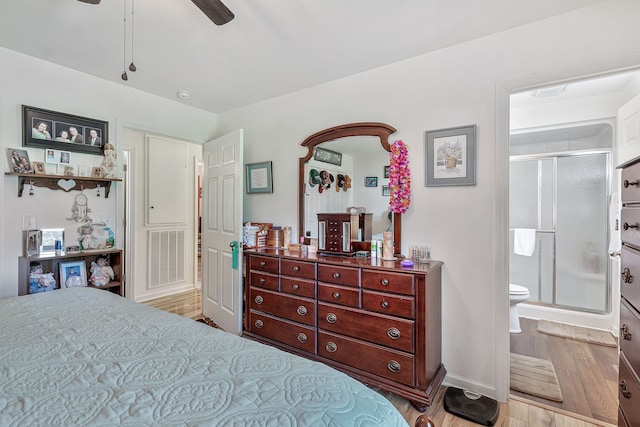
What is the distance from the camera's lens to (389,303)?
1.99m

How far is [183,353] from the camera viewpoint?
3.46ft

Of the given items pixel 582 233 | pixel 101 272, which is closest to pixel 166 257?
pixel 101 272

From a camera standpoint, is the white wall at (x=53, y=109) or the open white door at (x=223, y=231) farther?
the open white door at (x=223, y=231)

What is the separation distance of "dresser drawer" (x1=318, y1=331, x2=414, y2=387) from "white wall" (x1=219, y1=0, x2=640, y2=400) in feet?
1.54

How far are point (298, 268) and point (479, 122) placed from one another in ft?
5.49

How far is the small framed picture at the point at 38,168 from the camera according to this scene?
2.38 m

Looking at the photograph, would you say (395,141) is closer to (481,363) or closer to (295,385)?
(481,363)

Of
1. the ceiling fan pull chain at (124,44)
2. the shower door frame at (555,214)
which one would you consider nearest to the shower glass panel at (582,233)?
the shower door frame at (555,214)

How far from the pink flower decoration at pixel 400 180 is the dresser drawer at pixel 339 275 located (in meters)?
0.60

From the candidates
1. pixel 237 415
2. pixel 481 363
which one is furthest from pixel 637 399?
pixel 237 415

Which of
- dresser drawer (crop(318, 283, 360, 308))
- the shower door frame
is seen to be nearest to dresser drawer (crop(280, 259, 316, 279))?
dresser drawer (crop(318, 283, 360, 308))

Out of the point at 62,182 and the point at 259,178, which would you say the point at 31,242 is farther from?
the point at 259,178

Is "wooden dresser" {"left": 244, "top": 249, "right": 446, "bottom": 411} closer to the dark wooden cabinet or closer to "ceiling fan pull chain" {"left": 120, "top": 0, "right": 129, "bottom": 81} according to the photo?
the dark wooden cabinet

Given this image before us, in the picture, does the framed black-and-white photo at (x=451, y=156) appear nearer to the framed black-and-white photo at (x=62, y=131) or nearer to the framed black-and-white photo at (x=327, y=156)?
the framed black-and-white photo at (x=327, y=156)
